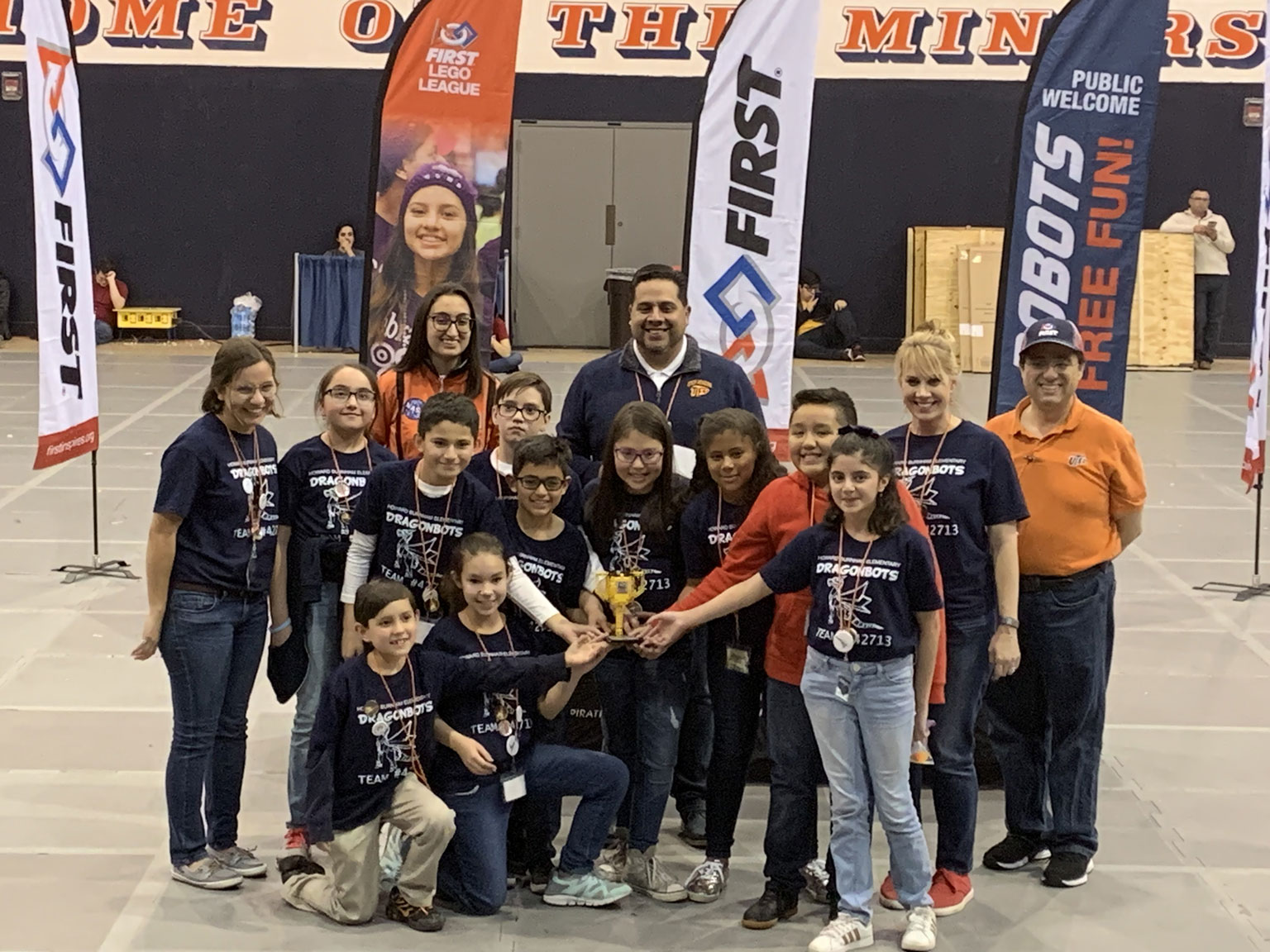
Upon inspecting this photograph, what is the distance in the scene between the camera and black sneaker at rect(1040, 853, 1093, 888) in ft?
16.8

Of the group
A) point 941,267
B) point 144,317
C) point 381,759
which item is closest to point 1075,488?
point 381,759

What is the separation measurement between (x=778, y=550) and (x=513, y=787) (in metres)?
1.12

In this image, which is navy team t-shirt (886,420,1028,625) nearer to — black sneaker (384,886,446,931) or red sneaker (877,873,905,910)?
red sneaker (877,873,905,910)

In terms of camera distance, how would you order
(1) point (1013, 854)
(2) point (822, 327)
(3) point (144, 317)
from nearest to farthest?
(1) point (1013, 854) → (2) point (822, 327) → (3) point (144, 317)

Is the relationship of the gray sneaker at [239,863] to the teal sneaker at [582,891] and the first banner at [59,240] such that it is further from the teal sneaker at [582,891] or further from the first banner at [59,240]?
the first banner at [59,240]

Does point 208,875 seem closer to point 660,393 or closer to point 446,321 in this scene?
point 446,321

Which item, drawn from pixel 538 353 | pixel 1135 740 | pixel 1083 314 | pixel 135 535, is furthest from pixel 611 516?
pixel 538 353

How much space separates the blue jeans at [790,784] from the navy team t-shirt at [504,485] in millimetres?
858

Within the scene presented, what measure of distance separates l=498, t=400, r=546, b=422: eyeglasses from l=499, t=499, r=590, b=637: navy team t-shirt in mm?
331

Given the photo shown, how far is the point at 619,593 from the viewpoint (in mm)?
4820

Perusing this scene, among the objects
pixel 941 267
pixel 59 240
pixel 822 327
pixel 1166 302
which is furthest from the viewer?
pixel 822 327

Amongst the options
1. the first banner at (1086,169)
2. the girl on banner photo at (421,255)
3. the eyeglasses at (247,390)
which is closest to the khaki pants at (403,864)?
the eyeglasses at (247,390)

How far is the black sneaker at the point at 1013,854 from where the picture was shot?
5.25 m

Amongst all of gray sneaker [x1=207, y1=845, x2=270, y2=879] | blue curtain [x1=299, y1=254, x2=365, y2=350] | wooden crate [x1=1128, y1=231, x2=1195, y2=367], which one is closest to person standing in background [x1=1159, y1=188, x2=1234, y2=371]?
wooden crate [x1=1128, y1=231, x2=1195, y2=367]
